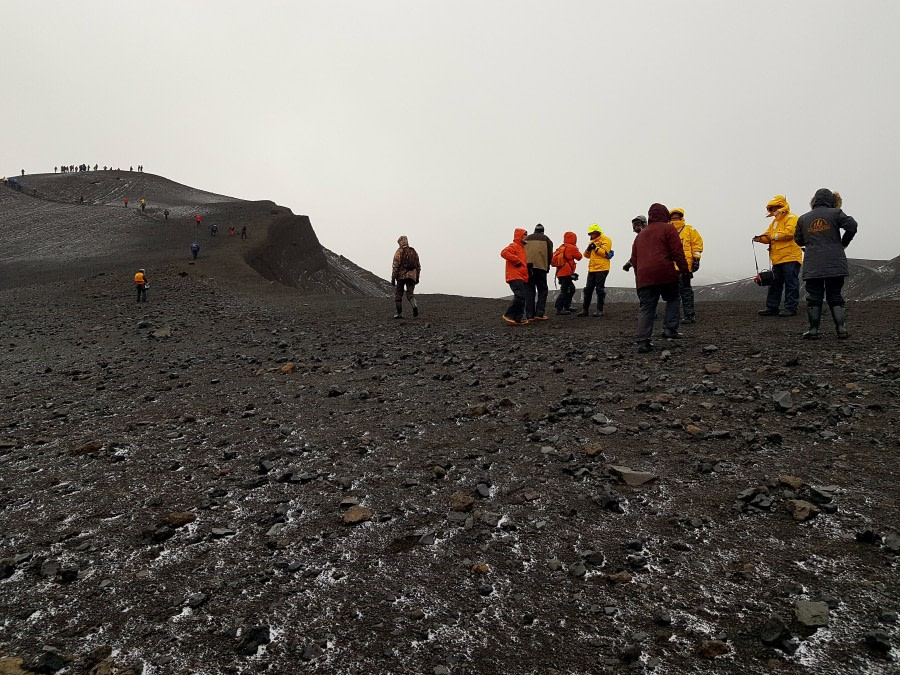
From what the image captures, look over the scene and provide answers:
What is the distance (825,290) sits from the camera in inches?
341

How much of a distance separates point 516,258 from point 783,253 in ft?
20.7

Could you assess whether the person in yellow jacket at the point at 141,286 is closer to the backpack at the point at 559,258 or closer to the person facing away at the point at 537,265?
the person facing away at the point at 537,265

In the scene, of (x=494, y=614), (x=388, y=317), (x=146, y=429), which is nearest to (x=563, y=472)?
(x=494, y=614)

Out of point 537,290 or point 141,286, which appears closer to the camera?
point 537,290

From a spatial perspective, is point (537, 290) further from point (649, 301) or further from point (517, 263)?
point (649, 301)

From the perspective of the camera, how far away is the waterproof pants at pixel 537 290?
13773 mm

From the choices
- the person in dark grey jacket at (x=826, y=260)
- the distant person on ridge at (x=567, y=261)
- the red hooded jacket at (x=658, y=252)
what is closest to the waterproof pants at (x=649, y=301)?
the red hooded jacket at (x=658, y=252)

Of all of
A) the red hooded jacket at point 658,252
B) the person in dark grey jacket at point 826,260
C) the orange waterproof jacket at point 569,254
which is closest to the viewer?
the person in dark grey jacket at point 826,260

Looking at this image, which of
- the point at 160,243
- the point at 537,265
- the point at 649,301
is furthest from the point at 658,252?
the point at 160,243

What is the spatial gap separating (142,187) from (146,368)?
73531 mm

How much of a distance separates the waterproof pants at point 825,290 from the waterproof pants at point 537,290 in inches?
247

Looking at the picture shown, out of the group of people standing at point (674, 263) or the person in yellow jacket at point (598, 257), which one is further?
the person in yellow jacket at point (598, 257)

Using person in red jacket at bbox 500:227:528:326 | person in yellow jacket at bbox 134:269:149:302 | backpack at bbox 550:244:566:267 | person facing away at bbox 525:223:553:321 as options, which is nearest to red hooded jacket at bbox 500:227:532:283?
person in red jacket at bbox 500:227:528:326

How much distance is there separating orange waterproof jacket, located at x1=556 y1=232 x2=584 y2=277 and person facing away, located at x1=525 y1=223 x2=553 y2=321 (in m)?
0.67
